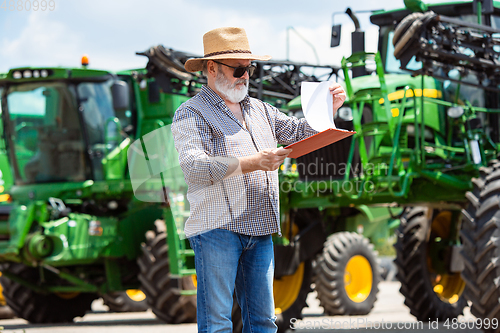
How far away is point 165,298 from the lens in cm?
934

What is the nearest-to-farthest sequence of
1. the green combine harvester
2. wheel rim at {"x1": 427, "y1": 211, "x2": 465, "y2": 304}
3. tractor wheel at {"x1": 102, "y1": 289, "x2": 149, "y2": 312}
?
1. the green combine harvester
2. wheel rim at {"x1": 427, "y1": 211, "x2": 465, "y2": 304}
3. tractor wheel at {"x1": 102, "y1": 289, "x2": 149, "y2": 312}

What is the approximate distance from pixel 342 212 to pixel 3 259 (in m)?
4.59

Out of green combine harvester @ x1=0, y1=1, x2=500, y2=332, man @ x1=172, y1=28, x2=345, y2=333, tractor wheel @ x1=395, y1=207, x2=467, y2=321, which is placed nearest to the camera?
man @ x1=172, y1=28, x2=345, y2=333

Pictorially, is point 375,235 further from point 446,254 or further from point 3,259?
point 3,259

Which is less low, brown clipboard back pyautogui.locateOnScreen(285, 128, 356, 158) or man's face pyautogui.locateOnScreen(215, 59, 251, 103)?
man's face pyautogui.locateOnScreen(215, 59, 251, 103)

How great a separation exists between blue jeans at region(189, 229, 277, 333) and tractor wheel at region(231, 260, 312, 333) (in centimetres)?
441

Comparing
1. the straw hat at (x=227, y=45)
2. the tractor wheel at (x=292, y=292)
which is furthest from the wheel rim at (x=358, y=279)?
the straw hat at (x=227, y=45)

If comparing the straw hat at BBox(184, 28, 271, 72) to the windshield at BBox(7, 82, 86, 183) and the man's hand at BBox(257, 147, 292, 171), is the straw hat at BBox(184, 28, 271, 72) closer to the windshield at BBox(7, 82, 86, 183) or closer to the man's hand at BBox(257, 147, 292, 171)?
the man's hand at BBox(257, 147, 292, 171)

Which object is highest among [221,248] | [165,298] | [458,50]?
[458,50]

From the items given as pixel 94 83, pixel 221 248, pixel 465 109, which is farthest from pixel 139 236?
pixel 221 248

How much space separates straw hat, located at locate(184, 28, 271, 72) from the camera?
352cm

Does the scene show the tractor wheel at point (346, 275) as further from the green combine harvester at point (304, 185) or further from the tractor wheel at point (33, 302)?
the tractor wheel at point (33, 302)
